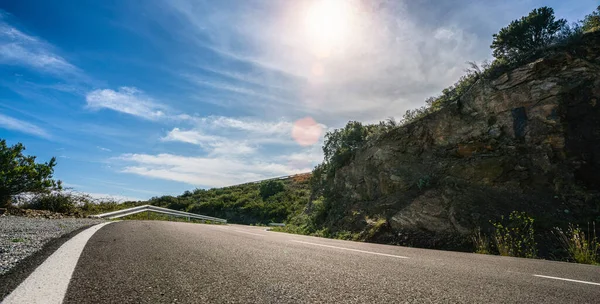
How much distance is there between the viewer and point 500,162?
10008 mm

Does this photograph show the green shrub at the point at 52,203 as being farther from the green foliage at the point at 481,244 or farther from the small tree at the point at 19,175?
the green foliage at the point at 481,244

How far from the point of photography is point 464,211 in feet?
29.6

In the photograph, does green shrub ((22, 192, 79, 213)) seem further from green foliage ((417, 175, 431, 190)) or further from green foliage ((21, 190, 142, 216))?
green foliage ((417, 175, 431, 190))

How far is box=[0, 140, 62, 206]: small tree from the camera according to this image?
1126cm

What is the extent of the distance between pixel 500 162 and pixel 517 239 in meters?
3.38

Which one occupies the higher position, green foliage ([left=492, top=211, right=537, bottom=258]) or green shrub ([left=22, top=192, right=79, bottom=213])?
green shrub ([left=22, top=192, right=79, bottom=213])

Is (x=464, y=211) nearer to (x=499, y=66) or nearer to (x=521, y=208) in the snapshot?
(x=521, y=208)

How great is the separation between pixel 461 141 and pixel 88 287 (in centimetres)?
1244

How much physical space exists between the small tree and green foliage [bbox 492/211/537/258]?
652 inches

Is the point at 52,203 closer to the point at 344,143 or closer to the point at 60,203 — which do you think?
the point at 60,203

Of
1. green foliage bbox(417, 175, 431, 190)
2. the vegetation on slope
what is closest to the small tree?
the vegetation on slope

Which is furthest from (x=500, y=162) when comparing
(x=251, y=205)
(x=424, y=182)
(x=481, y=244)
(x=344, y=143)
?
(x=251, y=205)

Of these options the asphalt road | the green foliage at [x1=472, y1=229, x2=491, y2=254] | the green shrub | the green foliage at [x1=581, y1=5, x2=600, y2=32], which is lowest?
the green foliage at [x1=472, y1=229, x2=491, y2=254]

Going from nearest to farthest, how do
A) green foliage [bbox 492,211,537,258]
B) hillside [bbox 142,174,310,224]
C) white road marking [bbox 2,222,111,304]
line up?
white road marking [bbox 2,222,111,304], green foliage [bbox 492,211,537,258], hillside [bbox 142,174,310,224]
